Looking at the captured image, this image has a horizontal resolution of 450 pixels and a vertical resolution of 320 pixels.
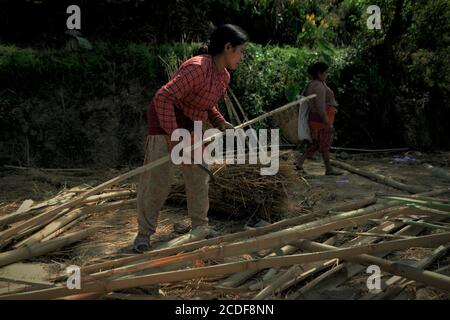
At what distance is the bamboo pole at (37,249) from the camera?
3.22 meters

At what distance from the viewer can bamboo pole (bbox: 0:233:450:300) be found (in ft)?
7.93

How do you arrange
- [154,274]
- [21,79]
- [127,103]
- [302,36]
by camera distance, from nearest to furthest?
[154,274], [21,79], [127,103], [302,36]

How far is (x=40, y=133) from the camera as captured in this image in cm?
636

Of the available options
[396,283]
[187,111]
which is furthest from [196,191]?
[396,283]

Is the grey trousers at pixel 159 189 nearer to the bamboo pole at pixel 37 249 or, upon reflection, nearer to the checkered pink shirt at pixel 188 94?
the checkered pink shirt at pixel 188 94

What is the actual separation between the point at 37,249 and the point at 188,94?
4.58 ft

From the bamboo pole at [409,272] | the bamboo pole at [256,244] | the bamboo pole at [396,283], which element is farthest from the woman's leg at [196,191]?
the bamboo pole at [396,283]

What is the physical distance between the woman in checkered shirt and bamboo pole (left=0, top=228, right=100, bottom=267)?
457 millimetres

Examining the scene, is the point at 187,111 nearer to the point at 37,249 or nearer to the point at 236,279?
the point at 236,279

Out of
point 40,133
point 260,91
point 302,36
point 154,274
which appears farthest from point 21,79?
point 302,36

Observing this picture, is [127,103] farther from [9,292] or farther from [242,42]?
[9,292]

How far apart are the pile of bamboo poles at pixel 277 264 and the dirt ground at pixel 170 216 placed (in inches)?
4.1

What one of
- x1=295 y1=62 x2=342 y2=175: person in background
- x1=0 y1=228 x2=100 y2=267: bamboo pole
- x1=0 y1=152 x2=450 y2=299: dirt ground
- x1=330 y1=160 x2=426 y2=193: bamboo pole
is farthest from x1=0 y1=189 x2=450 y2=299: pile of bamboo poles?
x1=295 y1=62 x2=342 y2=175: person in background
